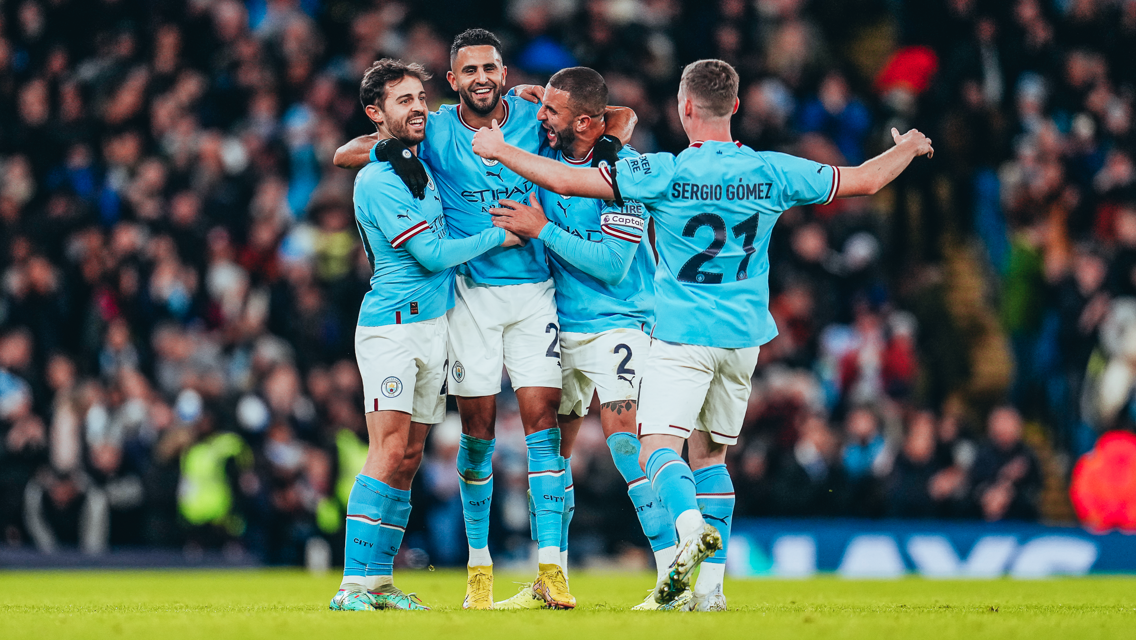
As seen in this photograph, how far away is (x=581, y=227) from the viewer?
26.3 ft

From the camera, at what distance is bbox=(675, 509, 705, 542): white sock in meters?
6.59

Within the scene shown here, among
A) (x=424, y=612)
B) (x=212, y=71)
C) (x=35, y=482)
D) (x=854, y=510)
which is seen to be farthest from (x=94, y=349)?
(x=424, y=612)

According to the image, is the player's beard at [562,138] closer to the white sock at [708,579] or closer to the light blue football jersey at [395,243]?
the light blue football jersey at [395,243]

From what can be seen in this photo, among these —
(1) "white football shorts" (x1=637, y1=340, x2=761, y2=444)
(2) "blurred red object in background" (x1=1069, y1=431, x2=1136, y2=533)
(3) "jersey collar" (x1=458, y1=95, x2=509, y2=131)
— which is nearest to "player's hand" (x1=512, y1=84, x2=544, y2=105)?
(3) "jersey collar" (x1=458, y1=95, x2=509, y2=131)

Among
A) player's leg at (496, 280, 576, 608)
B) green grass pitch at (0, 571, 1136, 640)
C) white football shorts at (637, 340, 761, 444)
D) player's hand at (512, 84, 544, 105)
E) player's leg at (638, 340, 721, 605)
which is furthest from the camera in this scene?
player's hand at (512, 84, 544, 105)

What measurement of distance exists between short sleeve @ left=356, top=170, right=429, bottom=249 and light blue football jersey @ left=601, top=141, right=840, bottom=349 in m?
1.20

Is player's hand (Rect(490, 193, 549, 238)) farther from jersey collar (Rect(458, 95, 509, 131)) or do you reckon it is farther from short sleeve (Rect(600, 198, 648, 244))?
jersey collar (Rect(458, 95, 509, 131))

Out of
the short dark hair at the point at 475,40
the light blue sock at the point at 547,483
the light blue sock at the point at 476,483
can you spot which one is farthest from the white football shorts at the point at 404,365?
the short dark hair at the point at 475,40

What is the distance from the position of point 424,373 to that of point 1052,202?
1149 centimetres

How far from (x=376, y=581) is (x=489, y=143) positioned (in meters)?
2.53

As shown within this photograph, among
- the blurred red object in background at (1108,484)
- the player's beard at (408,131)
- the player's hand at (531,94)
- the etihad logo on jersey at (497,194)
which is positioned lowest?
the blurred red object in background at (1108,484)

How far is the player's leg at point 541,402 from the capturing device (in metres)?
7.64

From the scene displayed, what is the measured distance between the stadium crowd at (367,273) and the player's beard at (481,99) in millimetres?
7169

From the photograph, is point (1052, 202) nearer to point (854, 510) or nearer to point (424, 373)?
point (854, 510)
